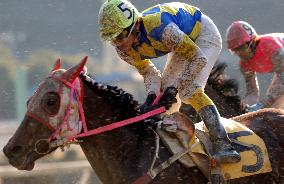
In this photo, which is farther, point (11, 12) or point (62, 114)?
point (11, 12)

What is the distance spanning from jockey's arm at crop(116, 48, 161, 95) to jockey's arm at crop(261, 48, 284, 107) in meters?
1.67

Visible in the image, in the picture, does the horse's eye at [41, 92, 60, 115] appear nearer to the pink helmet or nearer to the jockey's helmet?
the jockey's helmet

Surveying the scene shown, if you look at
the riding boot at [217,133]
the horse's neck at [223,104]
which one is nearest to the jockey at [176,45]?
the riding boot at [217,133]

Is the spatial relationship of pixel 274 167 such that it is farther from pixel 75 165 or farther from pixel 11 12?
pixel 11 12

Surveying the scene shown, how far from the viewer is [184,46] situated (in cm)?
437

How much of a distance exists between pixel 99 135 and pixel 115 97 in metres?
0.28

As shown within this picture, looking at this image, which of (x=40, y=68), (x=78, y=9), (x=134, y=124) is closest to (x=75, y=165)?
(x=134, y=124)

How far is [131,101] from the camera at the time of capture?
4484 mm

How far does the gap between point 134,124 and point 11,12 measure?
1256 centimetres

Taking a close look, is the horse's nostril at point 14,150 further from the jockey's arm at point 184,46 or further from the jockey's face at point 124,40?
the jockey's arm at point 184,46

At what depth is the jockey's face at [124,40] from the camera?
4.46m

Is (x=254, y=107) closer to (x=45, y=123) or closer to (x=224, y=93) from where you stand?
(x=224, y=93)

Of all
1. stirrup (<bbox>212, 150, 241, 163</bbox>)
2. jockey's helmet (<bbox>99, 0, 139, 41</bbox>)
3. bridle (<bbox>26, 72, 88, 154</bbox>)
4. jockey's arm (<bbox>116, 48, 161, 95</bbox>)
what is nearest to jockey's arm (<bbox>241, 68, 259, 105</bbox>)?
jockey's arm (<bbox>116, 48, 161, 95</bbox>)

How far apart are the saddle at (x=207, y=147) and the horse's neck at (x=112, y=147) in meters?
0.15
